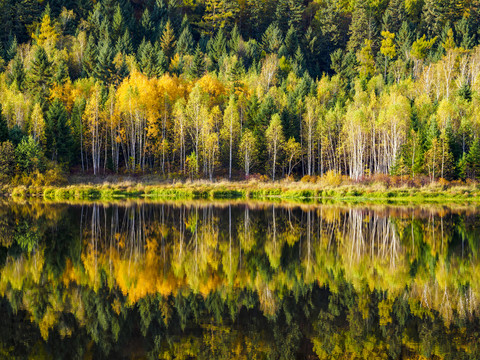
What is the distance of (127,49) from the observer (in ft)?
302

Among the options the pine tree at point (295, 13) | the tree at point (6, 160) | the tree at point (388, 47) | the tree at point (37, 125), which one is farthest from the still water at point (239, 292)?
the pine tree at point (295, 13)

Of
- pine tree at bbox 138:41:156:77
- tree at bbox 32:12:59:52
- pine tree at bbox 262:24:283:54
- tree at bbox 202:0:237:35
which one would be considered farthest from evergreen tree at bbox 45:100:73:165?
tree at bbox 202:0:237:35

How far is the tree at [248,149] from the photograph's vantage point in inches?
2335

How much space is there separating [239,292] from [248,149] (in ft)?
150

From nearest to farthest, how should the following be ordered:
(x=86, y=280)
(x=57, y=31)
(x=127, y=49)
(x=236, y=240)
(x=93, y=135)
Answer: (x=86, y=280) → (x=236, y=240) → (x=93, y=135) → (x=127, y=49) → (x=57, y=31)

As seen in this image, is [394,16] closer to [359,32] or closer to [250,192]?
[359,32]

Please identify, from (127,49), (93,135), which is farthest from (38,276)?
(127,49)

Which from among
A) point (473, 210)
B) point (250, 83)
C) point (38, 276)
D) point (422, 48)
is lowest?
point (473, 210)

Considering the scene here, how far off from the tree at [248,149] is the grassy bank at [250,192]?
687 cm

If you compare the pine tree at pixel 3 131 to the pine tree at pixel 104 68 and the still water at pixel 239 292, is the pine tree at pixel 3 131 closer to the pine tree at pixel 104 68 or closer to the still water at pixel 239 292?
the pine tree at pixel 104 68

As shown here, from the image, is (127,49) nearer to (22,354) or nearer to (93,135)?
(93,135)

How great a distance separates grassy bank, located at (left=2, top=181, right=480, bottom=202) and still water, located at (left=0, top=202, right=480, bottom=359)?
72.0 feet

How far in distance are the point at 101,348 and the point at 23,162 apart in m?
43.4

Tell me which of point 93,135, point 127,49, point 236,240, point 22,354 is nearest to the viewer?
point 22,354
